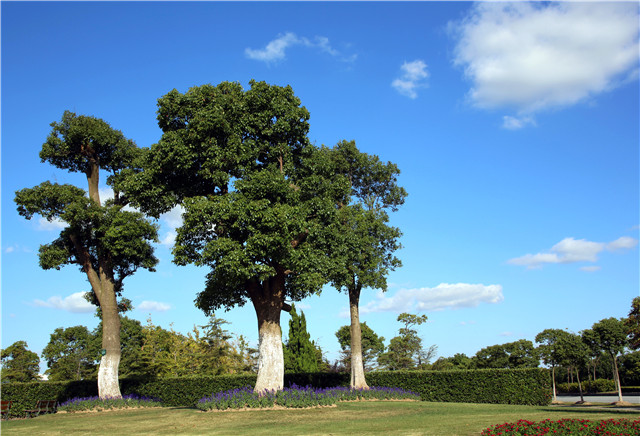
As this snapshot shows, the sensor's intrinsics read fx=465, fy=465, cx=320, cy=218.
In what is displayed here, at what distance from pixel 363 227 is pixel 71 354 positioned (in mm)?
45424

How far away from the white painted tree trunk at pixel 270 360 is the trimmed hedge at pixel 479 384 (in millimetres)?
11405

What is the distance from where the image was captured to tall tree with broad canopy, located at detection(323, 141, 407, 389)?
28344 millimetres

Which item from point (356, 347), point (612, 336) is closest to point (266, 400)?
point (356, 347)

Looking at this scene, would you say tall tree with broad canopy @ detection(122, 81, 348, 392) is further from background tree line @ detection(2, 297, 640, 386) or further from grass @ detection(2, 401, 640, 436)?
background tree line @ detection(2, 297, 640, 386)

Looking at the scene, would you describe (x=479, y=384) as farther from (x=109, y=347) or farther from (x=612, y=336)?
(x=109, y=347)

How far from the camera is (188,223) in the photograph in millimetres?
18438

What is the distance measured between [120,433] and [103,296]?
47.2 ft

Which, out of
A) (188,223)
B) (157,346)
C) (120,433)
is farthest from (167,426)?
(157,346)

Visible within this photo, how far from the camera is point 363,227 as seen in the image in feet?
94.4

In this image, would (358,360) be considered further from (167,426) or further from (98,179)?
(98,179)

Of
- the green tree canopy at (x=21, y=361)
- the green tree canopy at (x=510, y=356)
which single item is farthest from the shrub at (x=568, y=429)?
the green tree canopy at (x=21, y=361)

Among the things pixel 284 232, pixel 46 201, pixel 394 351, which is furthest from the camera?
pixel 394 351

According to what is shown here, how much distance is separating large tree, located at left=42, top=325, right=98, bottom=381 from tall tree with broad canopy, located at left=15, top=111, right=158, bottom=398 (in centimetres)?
3155

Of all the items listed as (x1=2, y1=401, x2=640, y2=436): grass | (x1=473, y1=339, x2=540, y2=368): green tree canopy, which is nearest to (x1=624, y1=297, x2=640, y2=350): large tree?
(x1=473, y1=339, x2=540, y2=368): green tree canopy
